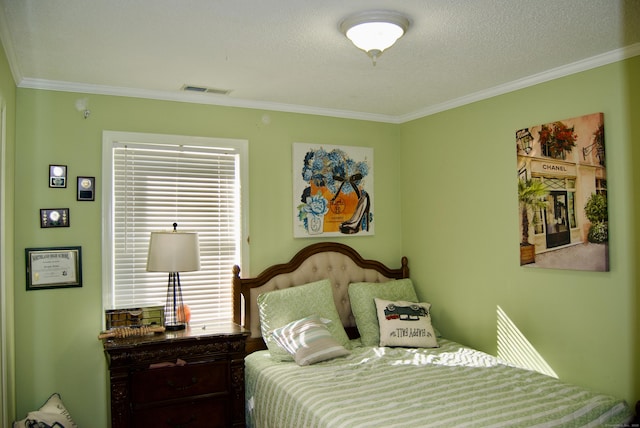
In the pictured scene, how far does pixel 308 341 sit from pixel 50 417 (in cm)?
163

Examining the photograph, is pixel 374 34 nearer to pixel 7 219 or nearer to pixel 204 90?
pixel 204 90

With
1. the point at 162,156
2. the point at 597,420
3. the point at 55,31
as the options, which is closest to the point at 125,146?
the point at 162,156

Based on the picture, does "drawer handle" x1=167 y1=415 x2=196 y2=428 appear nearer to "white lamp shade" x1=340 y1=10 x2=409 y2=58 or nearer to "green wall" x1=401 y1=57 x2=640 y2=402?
"green wall" x1=401 y1=57 x2=640 y2=402

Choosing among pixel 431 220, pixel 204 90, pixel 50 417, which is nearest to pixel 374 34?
pixel 204 90

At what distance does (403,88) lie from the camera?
142 inches

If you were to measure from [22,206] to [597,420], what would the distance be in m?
3.58

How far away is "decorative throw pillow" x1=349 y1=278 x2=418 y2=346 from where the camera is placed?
3865mm

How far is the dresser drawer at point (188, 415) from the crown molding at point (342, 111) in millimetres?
2146

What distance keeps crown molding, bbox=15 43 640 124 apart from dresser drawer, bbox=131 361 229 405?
6.28 feet

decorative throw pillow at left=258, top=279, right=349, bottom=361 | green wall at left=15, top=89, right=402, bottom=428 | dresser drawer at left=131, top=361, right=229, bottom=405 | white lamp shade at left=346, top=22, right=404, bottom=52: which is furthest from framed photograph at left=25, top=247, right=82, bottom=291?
white lamp shade at left=346, top=22, right=404, bottom=52

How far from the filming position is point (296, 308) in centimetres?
373

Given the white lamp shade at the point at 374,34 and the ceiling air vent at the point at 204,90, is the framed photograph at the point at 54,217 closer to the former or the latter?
the ceiling air vent at the point at 204,90

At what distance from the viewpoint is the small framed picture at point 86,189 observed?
3.39 metres

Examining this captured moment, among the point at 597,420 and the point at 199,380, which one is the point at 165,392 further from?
the point at 597,420
